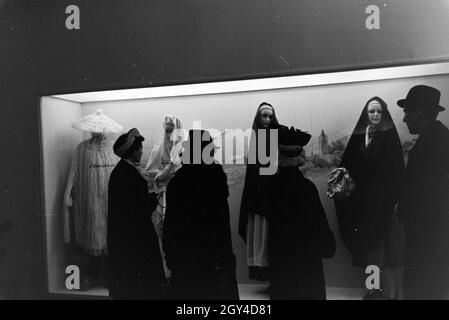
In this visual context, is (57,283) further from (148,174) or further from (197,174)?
(197,174)

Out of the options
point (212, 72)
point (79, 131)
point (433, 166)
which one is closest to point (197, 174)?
point (212, 72)

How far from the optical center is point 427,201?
230 cm

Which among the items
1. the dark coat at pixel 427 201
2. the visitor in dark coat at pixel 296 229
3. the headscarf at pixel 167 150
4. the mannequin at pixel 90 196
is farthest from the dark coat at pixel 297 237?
the mannequin at pixel 90 196

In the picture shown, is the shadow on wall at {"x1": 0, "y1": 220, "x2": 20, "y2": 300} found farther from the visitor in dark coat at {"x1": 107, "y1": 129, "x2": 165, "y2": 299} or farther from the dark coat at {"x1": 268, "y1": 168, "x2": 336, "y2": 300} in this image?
the dark coat at {"x1": 268, "y1": 168, "x2": 336, "y2": 300}

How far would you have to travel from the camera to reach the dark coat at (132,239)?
2.50 metres

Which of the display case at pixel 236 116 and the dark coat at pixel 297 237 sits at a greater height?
the display case at pixel 236 116

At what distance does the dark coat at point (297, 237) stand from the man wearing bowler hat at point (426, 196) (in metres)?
0.38

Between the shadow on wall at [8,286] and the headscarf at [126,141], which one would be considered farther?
the shadow on wall at [8,286]

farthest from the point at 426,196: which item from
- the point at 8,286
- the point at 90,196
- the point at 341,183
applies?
the point at 8,286

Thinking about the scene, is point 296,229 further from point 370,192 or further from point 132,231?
point 132,231

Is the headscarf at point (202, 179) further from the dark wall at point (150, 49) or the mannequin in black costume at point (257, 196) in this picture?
the dark wall at point (150, 49)

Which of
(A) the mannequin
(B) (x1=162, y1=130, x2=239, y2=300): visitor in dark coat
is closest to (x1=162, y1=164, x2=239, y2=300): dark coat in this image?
(B) (x1=162, y1=130, x2=239, y2=300): visitor in dark coat

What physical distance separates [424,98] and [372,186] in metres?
0.47

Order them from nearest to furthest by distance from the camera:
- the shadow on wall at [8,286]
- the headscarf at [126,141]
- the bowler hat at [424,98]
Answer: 1. the bowler hat at [424,98]
2. the headscarf at [126,141]
3. the shadow on wall at [8,286]
